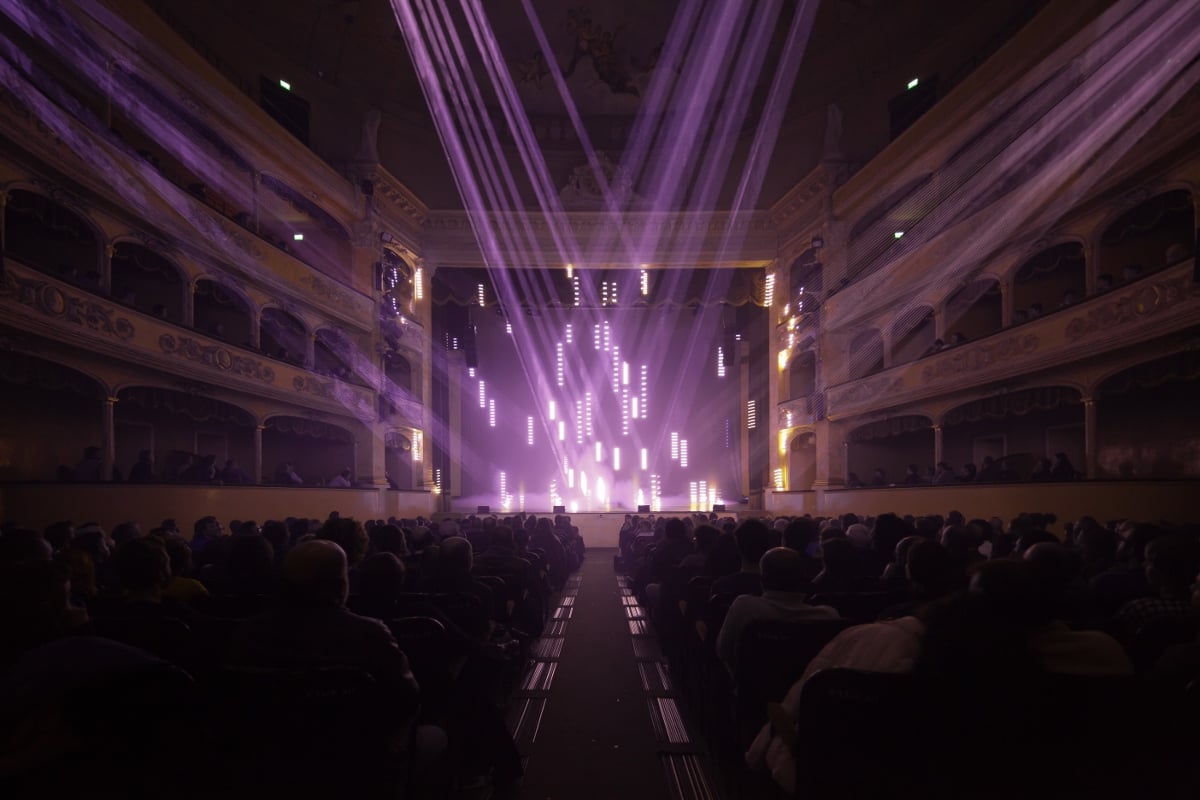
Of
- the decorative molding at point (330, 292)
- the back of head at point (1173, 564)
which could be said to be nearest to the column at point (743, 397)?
the decorative molding at point (330, 292)

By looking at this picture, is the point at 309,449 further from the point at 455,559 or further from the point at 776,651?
the point at 776,651

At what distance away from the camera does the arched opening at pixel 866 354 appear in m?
20.4

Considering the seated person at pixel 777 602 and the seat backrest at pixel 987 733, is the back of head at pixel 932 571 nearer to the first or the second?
the seated person at pixel 777 602

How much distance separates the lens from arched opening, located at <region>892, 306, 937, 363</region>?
1837cm

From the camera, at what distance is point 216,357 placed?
14828mm

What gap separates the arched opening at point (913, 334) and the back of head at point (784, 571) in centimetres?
1635

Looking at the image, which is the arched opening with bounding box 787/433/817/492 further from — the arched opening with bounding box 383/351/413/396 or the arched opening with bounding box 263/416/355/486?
the arched opening with bounding box 263/416/355/486

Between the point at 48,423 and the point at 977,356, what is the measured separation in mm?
18473

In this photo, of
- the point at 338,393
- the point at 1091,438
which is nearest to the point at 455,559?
the point at 1091,438

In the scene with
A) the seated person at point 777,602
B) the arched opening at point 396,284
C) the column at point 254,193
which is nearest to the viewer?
the seated person at point 777,602

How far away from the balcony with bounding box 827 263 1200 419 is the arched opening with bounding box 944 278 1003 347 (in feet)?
4.30

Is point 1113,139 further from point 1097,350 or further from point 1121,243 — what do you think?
point 1097,350

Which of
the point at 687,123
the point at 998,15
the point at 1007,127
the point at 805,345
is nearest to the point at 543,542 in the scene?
the point at 1007,127

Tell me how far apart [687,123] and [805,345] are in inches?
350
